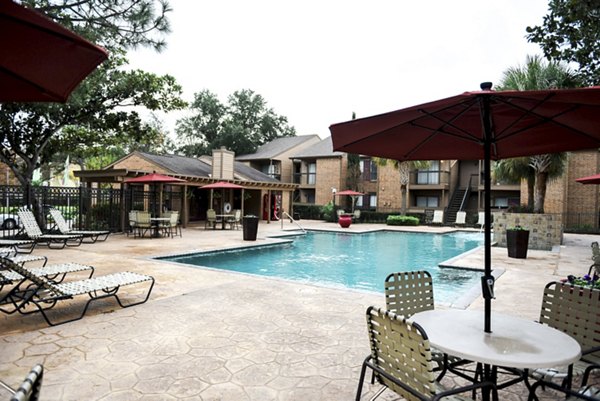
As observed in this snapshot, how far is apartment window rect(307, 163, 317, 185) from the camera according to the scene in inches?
1358

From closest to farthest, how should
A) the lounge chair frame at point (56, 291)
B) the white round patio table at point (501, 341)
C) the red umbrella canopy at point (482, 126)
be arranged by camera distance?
1. the white round patio table at point (501, 341)
2. the red umbrella canopy at point (482, 126)
3. the lounge chair frame at point (56, 291)

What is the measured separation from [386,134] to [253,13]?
8961 millimetres

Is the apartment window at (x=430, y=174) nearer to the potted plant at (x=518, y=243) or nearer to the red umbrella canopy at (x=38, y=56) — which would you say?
Result: the potted plant at (x=518, y=243)

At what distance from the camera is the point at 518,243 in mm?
11414

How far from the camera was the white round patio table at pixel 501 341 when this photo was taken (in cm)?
226

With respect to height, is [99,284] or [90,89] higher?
[90,89]

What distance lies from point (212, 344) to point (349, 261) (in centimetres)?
838

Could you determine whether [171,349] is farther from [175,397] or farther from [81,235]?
[81,235]

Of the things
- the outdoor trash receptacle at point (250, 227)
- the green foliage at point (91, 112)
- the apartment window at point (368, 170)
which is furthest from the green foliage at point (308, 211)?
the green foliage at point (91, 112)

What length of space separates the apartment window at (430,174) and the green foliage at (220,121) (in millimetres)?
20961

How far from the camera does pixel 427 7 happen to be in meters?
10.6

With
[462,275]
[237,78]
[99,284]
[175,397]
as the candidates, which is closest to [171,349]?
[175,397]

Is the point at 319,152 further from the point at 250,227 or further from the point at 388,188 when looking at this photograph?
the point at 250,227

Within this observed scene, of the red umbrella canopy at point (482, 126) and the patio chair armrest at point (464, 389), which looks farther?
the red umbrella canopy at point (482, 126)
